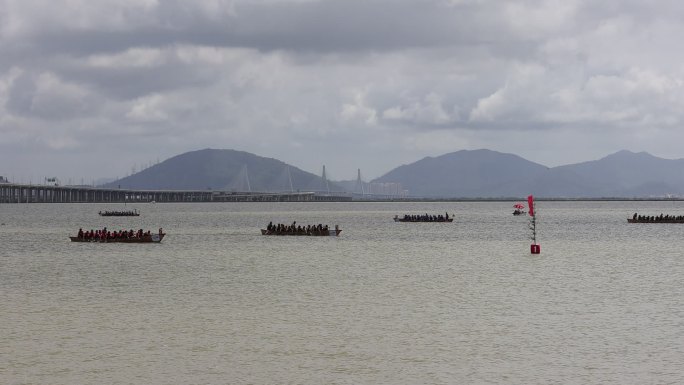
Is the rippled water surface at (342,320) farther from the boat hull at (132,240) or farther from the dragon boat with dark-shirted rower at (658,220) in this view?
the dragon boat with dark-shirted rower at (658,220)

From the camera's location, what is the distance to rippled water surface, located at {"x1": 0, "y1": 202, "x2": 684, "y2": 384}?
27.5 meters

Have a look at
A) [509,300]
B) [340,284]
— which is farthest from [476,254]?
[509,300]

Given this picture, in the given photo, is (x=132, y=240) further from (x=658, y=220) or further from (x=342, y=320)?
(x=658, y=220)

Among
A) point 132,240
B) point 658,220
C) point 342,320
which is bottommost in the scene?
point 342,320

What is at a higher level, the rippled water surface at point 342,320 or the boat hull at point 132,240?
the boat hull at point 132,240

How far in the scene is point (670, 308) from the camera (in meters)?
40.1

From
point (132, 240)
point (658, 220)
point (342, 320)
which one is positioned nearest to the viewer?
point (342, 320)

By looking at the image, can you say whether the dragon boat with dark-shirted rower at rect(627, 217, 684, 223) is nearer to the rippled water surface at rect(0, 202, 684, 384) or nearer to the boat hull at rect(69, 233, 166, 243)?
the rippled water surface at rect(0, 202, 684, 384)

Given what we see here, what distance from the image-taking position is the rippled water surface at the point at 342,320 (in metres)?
27.5

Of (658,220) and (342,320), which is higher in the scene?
(658,220)

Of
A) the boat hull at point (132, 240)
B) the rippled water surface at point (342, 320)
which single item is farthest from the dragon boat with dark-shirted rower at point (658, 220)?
the boat hull at point (132, 240)

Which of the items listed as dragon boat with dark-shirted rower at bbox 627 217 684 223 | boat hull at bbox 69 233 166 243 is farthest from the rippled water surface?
dragon boat with dark-shirted rower at bbox 627 217 684 223

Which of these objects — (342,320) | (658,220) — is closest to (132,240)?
(342,320)

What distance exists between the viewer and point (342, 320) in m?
37.4
